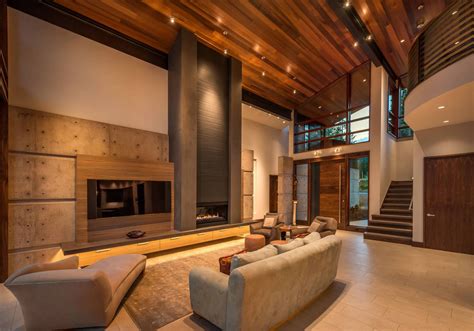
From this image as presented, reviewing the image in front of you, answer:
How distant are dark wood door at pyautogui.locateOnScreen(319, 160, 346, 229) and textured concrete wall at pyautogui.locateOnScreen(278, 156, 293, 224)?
3.83 ft

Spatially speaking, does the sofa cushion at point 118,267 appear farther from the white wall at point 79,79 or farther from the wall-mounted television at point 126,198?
the white wall at point 79,79

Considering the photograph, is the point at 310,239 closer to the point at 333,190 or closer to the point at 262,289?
the point at 262,289

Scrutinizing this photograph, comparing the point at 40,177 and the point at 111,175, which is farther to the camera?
the point at 111,175

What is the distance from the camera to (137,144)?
5.10 metres

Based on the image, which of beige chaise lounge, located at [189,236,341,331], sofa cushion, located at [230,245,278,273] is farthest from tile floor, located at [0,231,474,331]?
sofa cushion, located at [230,245,278,273]

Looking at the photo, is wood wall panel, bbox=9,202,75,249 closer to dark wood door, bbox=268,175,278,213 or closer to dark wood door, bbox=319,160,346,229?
dark wood door, bbox=268,175,278,213

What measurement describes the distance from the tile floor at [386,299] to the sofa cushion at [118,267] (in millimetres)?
385

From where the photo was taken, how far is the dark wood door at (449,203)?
5074 millimetres

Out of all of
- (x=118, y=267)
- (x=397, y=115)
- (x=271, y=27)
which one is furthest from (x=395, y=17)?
(x=118, y=267)

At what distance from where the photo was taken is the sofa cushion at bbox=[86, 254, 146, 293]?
8.91 feet

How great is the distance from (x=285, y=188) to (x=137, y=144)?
5793 mm

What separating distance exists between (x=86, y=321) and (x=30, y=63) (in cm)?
435

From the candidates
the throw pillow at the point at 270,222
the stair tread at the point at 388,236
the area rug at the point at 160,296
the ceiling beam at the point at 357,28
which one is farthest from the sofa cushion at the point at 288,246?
the stair tread at the point at 388,236

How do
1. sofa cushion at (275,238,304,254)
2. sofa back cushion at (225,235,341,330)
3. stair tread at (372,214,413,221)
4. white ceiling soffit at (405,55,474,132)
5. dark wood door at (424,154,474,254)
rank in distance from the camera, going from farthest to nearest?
stair tread at (372,214,413,221) < dark wood door at (424,154,474,254) < white ceiling soffit at (405,55,474,132) < sofa cushion at (275,238,304,254) < sofa back cushion at (225,235,341,330)
